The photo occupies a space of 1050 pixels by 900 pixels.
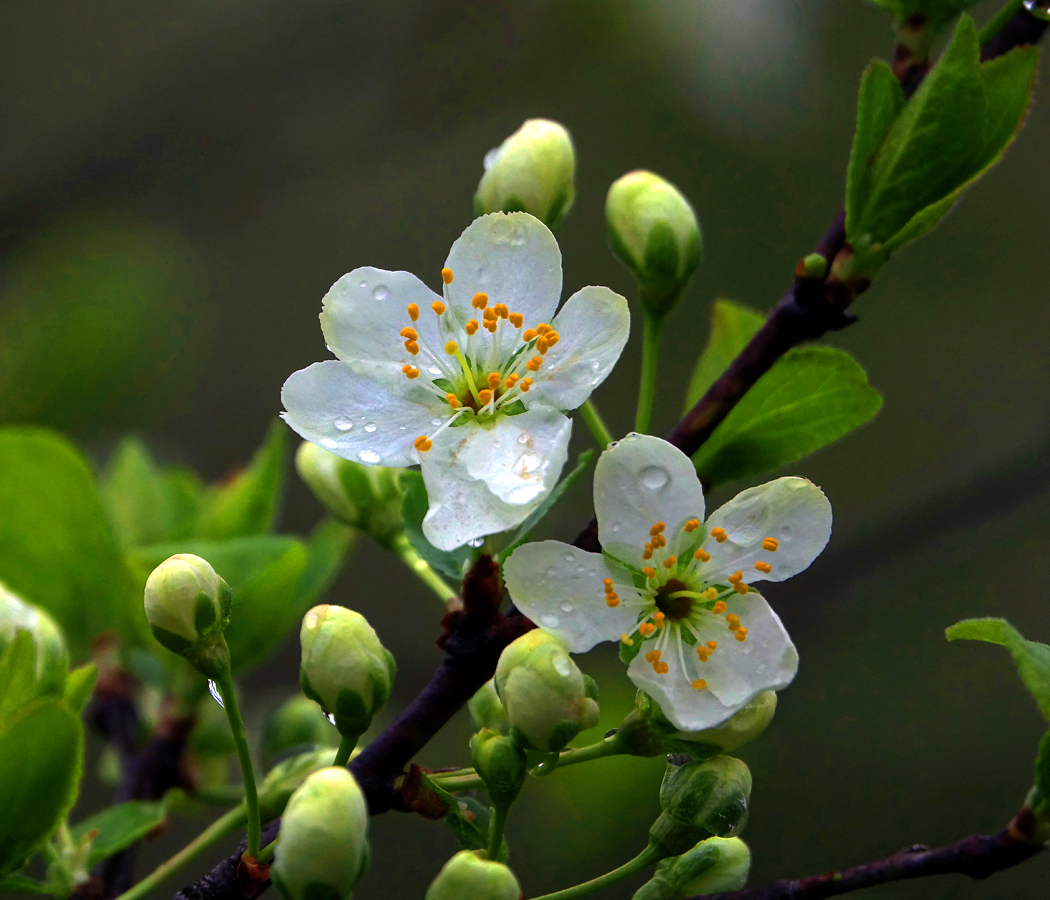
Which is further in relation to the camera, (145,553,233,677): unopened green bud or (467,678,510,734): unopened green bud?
(467,678,510,734): unopened green bud

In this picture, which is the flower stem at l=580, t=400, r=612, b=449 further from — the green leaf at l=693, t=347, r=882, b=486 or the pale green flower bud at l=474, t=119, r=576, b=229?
the pale green flower bud at l=474, t=119, r=576, b=229

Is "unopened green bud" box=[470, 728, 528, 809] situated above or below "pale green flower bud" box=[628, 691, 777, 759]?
above

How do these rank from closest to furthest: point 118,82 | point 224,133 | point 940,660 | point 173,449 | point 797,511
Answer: point 797,511, point 224,133, point 940,660, point 173,449, point 118,82

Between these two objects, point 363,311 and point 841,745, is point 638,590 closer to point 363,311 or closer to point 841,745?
point 363,311

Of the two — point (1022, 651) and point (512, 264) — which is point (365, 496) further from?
point (1022, 651)

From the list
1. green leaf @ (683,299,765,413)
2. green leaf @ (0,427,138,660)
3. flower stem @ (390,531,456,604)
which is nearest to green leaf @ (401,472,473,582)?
flower stem @ (390,531,456,604)

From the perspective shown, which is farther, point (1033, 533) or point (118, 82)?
point (118, 82)

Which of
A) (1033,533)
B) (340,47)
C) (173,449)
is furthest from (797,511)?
(173,449)
